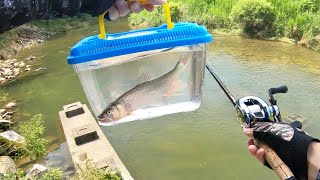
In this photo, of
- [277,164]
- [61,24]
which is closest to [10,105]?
[277,164]

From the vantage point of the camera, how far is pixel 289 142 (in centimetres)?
117

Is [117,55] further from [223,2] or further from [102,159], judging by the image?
[223,2]

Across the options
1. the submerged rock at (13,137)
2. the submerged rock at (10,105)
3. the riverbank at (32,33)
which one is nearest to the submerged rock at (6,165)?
the submerged rock at (13,137)

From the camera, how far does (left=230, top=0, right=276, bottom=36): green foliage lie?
465 inches

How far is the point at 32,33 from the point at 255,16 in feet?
33.7

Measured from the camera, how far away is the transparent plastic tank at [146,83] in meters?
1.56

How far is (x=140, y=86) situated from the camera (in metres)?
1.60

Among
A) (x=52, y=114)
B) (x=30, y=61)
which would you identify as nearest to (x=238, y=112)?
(x=52, y=114)

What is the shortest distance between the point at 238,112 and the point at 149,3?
1.70 ft

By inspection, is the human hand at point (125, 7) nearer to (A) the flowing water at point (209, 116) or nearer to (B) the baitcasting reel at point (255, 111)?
(B) the baitcasting reel at point (255, 111)

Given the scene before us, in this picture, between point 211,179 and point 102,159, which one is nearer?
point 102,159

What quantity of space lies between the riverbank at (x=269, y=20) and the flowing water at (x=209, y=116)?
60 centimetres

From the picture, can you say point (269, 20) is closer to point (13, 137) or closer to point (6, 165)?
point (13, 137)

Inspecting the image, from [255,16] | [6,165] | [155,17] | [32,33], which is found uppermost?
[255,16]
